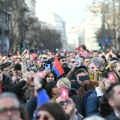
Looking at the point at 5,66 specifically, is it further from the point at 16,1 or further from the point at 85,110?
the point at 16,1

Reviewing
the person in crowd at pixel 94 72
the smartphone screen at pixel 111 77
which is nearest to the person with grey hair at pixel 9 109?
the smartphone screen at pixel 111 77

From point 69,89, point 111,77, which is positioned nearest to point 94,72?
point 111,77

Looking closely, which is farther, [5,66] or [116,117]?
[5,66]

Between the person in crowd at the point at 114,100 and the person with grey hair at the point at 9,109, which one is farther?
the person in crowd at the point at 114,100

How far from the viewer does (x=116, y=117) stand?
245 inches

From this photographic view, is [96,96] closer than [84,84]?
Yes

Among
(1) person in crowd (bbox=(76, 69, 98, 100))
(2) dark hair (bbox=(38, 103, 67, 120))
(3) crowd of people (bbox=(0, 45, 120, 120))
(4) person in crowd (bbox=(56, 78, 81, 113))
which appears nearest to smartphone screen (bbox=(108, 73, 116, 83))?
(3) crowd of people (bbox=(0, 45, 120, 120))

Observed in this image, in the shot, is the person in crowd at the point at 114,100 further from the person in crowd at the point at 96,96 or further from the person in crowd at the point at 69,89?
the person in crowd at the point at 96,96

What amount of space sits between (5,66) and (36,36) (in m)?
89.2

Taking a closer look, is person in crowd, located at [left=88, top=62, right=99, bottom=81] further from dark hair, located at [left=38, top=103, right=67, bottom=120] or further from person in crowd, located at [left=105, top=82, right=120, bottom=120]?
dark hair, located at [left=38, top=103, right=67, bottom=120]

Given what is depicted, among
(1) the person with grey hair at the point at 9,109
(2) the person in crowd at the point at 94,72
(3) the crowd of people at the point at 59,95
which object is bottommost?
(2) the person in crowd at the point at 94,72

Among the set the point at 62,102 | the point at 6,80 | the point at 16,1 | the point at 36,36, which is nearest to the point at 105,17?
the point at 16,1

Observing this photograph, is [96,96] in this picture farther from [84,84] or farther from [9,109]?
[9,109]

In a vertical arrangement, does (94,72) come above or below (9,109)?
below
